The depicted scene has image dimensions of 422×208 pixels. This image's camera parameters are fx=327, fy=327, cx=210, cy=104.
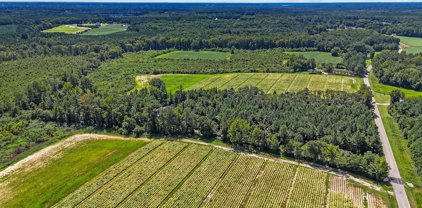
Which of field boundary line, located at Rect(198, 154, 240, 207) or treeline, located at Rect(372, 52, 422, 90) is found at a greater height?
treeline, located at Rect(372, 52, 422, 90)

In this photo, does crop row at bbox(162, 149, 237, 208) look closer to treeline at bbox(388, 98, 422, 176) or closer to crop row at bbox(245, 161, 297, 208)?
crop row at bbox(245, 161, 297, 208)

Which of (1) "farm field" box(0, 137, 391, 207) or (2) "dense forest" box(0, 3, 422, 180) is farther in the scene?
(2) "dense forest" box(0, 3, 422, 180)

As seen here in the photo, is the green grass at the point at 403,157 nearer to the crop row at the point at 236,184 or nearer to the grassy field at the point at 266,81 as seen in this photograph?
the crop row at the point at 236,184

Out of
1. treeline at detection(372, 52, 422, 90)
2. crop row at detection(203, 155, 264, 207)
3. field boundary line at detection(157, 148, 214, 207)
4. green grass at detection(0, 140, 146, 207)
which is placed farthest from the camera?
treeline at detection(372, 52, 422, 90)

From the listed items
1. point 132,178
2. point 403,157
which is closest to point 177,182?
point 132,178

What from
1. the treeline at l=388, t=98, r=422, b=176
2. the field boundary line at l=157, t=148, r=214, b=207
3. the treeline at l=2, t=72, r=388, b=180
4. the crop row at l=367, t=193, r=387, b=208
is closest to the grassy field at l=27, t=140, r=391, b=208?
the field boundary line at l=157, t=148, r=214, b=207

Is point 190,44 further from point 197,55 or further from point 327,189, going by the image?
point 327,189

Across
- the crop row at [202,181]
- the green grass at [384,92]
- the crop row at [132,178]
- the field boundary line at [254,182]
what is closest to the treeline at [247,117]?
the field boundary line at [254,182]

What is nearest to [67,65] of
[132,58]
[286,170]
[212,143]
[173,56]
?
[132,58]

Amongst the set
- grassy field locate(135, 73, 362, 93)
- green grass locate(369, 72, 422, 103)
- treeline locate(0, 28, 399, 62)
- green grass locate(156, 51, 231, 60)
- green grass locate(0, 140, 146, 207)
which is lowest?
green grass locate(0, 140, 146, 207)
